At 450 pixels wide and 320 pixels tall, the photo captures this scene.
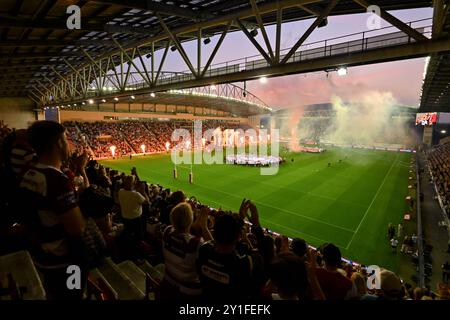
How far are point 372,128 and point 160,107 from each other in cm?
6291

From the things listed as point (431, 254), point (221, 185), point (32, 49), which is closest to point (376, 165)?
point (221, 185)

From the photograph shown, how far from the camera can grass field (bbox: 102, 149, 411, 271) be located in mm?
16141

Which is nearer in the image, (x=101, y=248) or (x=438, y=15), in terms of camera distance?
(x=101, y=248)

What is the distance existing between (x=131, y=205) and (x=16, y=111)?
1552 inches

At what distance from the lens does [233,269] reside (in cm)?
233

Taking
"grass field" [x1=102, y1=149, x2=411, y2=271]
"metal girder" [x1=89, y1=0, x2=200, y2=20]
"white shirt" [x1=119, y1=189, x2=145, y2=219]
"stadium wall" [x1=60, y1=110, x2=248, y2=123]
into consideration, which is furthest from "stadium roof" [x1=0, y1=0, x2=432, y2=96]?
"stadium wall" [x1=60, y1=110, x2=248, y2=123]

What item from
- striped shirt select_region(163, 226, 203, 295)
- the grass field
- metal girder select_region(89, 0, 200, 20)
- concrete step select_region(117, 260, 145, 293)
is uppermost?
metal girder select_region(89, 0, 200, 20)

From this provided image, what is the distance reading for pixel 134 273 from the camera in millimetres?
4328

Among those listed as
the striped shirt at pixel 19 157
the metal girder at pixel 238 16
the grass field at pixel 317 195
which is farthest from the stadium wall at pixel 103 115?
the striped shirt at pixel 19 157

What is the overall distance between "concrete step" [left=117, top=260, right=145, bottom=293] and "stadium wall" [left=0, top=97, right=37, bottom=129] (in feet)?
127

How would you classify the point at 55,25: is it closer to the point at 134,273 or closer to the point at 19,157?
the point at 19,157

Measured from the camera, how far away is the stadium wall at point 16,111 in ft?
110

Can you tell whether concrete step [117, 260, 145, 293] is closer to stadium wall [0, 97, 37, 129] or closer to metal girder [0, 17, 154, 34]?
metal girder [0, 17, 154, 34]

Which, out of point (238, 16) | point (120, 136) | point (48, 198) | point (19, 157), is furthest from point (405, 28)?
point (120, 136)
